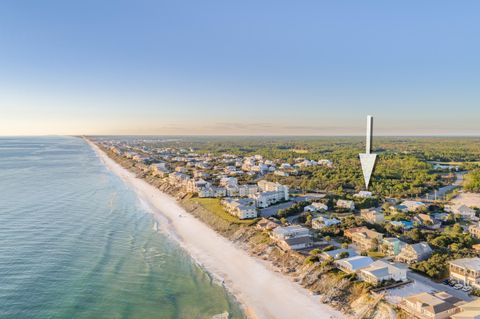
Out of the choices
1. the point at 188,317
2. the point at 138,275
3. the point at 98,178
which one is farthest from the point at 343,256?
the point at 98,178

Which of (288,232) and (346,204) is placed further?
(346,204)

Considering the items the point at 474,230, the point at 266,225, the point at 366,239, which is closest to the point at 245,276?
the point at 266,225

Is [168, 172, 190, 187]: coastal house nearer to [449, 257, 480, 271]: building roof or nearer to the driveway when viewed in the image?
the driveway

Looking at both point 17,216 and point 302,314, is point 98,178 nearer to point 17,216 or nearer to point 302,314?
point 17,216

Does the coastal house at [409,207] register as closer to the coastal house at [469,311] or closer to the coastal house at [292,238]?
the coastal house at [292,238]

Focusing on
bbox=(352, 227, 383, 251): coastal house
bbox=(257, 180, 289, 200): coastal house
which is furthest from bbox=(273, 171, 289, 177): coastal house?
bbox=(352, 227, 383, 251): coastal house

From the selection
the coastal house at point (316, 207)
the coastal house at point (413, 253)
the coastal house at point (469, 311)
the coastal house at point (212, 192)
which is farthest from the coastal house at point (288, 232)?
the coastal house at point (212, 192)

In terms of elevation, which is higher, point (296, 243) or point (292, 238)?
point (292, 238)

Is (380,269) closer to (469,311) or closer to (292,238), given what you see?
(469,311)
